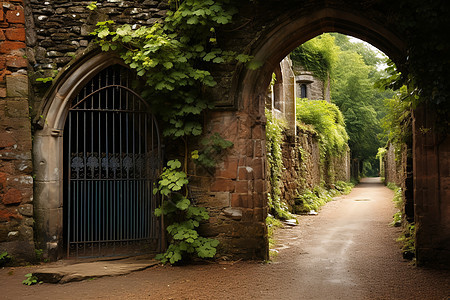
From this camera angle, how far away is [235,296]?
445 cm

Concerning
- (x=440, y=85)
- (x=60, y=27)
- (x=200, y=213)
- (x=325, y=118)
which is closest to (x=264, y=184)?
(x=200, y=213)

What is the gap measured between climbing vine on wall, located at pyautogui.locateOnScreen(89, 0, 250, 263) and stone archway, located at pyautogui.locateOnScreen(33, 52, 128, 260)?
49 cm

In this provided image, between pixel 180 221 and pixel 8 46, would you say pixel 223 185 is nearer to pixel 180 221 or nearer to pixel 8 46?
pixel 180 221

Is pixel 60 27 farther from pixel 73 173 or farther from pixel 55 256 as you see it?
pixel 55 256

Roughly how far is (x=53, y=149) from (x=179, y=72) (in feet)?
7.24

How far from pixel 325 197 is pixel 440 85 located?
1096 centimetres

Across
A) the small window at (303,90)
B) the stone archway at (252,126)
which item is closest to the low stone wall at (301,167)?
the stone archway at (252,126)

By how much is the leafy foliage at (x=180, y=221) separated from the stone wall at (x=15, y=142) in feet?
5.98

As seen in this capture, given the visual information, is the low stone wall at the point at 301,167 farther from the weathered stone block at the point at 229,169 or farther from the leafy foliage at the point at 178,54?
the leafy foliage at the point at 178,54

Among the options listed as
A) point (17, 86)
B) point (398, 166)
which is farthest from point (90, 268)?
point (398, 166)

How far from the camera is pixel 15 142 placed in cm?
593

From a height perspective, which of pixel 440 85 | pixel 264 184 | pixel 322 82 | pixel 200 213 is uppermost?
pixel 322 82

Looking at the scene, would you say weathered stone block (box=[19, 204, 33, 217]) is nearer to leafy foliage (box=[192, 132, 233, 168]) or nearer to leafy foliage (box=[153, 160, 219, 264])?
leafy foliage (box=[153, 160, 219, 264])

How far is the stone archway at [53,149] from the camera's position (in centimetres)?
607
